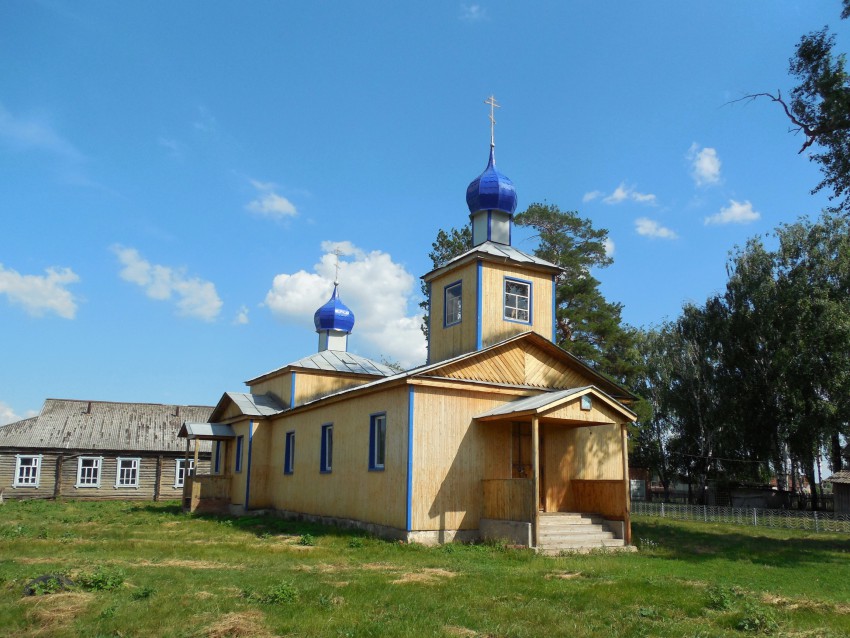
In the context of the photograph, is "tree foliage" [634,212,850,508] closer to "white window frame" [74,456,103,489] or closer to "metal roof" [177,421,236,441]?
"metal roof" [177,421,236,441]

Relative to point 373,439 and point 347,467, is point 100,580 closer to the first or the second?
point 373,439

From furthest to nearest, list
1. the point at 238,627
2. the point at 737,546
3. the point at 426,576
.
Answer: the point at 737,546
the point at 426,576
the point at 238,627

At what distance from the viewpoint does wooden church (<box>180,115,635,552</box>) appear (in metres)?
14.8

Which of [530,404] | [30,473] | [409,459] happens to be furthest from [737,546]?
[30,473]

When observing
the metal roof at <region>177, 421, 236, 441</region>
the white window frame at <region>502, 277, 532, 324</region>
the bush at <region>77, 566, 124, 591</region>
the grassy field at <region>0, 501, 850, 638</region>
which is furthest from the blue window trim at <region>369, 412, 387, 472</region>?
the metal roof at <region>177, 421, 236, 441</region>

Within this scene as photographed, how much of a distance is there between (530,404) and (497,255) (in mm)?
4512

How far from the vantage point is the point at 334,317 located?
2889 cm

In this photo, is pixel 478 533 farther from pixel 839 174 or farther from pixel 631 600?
pixel 839 174

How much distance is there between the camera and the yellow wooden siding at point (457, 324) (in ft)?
58.1

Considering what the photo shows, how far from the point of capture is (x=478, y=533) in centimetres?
1523

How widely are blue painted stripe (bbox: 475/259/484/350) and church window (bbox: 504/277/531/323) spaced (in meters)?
0.85

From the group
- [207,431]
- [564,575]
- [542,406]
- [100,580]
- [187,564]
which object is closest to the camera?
[100,580]

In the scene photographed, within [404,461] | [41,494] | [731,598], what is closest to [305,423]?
[404,461]

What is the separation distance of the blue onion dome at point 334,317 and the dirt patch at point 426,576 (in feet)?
61.4
